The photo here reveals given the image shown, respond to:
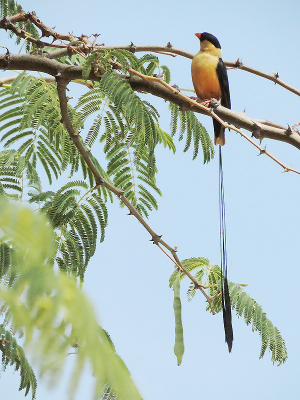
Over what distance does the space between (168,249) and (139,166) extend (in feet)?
1.88

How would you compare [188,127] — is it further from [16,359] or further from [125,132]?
[16,359]

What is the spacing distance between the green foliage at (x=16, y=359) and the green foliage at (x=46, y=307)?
41.7 inches

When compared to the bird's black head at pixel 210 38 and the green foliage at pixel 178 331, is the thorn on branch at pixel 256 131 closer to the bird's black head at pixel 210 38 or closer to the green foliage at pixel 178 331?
the green foliage at pixel 178 331

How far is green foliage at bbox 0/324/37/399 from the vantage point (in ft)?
4.77

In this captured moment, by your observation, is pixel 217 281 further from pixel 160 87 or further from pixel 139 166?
pixel 160 87

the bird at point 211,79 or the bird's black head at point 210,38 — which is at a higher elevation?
the bird's black head at point 210,38

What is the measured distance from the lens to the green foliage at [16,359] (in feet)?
4.77

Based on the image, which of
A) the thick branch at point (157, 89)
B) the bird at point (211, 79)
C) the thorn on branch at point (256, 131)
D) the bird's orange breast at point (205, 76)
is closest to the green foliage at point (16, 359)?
the thick branch at point (157, 89)

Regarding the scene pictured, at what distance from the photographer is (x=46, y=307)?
0.41 m

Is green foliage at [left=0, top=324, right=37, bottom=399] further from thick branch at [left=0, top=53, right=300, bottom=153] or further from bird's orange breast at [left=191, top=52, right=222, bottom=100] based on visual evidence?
bird's orange breast at [left=191, top=52, right=222, bottom=100]

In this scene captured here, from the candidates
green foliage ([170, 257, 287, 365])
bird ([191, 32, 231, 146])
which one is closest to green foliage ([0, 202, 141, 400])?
green foliage ([170, 257, 287, 365])

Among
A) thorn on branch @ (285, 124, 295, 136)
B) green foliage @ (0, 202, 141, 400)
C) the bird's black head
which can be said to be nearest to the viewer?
green foliage @ (0, 202, 141, 400)

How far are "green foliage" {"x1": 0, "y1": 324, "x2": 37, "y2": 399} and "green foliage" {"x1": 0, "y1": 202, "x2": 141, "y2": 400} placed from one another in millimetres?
1058

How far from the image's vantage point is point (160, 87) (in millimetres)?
1436
